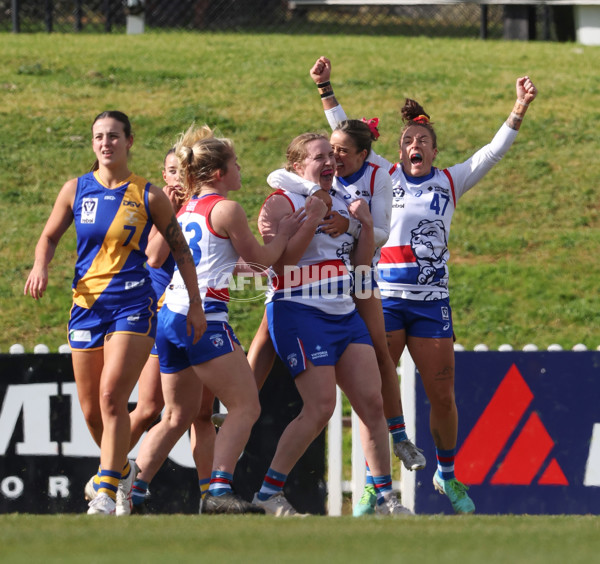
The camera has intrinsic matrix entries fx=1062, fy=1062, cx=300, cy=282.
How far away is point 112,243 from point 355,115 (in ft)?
34.3

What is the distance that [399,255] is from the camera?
6.34m

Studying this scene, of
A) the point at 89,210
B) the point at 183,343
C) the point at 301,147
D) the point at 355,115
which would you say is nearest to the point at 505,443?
the point at 301,147

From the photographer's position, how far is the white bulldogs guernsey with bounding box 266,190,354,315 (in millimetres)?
5527

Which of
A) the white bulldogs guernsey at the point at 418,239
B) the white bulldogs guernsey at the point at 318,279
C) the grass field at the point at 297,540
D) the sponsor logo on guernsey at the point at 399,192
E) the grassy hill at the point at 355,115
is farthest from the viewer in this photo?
the grassy hill at the point at 355,115

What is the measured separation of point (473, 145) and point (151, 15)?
29.1 ft

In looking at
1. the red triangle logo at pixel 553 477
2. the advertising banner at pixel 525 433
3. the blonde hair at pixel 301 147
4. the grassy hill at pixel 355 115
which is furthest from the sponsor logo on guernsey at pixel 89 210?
the grassy hill at pixel 355 115

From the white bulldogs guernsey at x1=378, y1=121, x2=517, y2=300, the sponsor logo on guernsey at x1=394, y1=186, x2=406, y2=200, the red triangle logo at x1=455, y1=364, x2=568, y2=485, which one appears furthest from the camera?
the red triangle logo at x1=455, y1=364, x2=568, y2=485

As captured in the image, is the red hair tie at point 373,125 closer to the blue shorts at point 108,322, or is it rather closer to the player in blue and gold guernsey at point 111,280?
the player in blue and gold guernsey at point 111,280

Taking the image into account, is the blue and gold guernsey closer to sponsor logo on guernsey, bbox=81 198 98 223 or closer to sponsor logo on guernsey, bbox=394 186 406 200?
sponsor logo on guernsey, bbox=81 198 98 223

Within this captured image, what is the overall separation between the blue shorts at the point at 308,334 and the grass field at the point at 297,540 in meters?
0.90

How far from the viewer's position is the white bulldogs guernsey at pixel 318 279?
18.1 ft

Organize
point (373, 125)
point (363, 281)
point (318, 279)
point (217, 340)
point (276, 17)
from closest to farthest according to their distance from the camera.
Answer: point (217, 340) < point (318, 279) < point (363, 281) < point (373, 125) < point (276, 17)

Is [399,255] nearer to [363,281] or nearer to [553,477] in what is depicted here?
[363,281]

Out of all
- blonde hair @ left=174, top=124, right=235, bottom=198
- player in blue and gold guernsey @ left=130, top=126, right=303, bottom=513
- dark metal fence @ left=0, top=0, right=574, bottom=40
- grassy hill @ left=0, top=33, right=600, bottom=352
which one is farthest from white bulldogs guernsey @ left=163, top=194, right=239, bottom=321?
dark metal fence @ left=0, top=0, right=574, bottom=40
